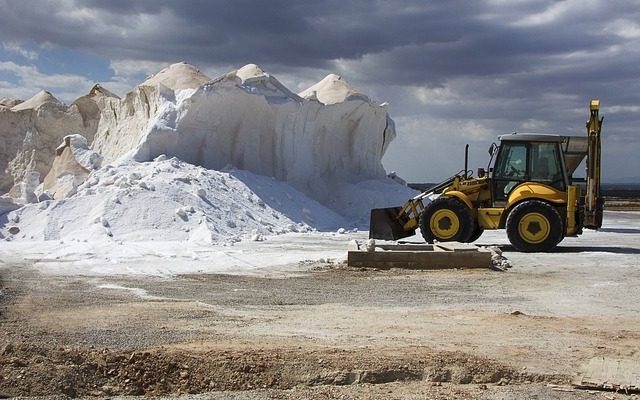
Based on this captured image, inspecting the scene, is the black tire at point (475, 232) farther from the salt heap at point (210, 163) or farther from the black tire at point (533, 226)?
the salt heap at point (210, 163)

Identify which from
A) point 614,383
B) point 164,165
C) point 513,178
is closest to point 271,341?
point 614,383

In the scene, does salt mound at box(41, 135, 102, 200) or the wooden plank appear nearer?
the wooden plank

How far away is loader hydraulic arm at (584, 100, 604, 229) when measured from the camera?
15641mm

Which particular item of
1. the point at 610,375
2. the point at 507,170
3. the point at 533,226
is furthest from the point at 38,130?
the point at 610,375

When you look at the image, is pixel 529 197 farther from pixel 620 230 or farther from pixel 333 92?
pixel 333 92

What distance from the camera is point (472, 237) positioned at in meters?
16.7

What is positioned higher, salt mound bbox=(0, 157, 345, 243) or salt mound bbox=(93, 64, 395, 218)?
salt mound bbox=(93, 64, 395, 218)

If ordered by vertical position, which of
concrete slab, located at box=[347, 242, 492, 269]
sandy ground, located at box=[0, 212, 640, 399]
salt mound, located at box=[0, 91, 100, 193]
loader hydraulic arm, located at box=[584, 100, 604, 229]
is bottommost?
sandy ground, located at box=[0, 212, 640, 399]

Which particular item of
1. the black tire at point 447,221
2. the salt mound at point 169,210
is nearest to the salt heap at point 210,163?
the salt mound at point 169,210

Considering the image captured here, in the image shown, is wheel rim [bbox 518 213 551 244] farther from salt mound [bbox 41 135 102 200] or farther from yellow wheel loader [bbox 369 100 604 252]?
salt mound [bbox 41 135 102 200]

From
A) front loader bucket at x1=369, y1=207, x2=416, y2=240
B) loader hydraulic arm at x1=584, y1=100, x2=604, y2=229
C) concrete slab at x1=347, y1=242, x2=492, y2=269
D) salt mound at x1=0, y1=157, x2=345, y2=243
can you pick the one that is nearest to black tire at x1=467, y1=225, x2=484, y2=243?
front loader bucket at x1=369, y1=207, x2=416, y2=240

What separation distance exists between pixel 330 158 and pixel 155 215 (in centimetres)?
1048

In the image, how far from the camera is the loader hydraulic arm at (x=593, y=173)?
15641 mm

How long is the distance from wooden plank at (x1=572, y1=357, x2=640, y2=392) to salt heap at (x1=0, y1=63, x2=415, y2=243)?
11.4m
